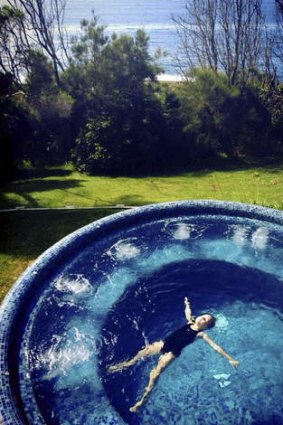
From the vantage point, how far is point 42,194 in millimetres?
15836

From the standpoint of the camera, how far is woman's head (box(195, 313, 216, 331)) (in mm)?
7605

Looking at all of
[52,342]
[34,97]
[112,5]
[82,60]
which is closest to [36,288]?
[52,342]

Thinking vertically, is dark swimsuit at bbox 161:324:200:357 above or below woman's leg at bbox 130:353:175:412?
above

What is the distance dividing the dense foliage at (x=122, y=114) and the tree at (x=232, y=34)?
3166mm

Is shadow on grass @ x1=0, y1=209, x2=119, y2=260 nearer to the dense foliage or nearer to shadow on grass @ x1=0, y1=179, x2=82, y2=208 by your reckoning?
shadow on grass @ x1=0, y1=179, x2=82, y2=208

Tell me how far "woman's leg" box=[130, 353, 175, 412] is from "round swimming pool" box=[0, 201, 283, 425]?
0.30 ft

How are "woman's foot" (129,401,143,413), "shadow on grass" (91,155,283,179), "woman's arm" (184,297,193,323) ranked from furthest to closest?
"shadow on grass" (91,155,283,179) → "woman's arm" (184,297,193,323) → "woman's foot" (129,401,143,413)

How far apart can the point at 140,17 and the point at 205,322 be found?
4748 cm

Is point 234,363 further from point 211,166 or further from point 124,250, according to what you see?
point 211,166

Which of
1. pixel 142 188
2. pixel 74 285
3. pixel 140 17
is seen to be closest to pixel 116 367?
pixel 74 285

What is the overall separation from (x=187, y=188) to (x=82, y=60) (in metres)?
11.5

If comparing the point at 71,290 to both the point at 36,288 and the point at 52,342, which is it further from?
the point at 52,342

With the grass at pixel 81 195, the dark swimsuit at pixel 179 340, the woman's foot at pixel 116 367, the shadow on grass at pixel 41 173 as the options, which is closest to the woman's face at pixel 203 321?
the dark swimsuit at pixel 179 340

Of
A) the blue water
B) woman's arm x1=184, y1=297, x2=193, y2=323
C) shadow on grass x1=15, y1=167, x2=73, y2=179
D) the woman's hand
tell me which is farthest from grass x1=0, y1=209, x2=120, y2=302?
shadow on grass x1=15, y1=167, x2=73, y2=179
